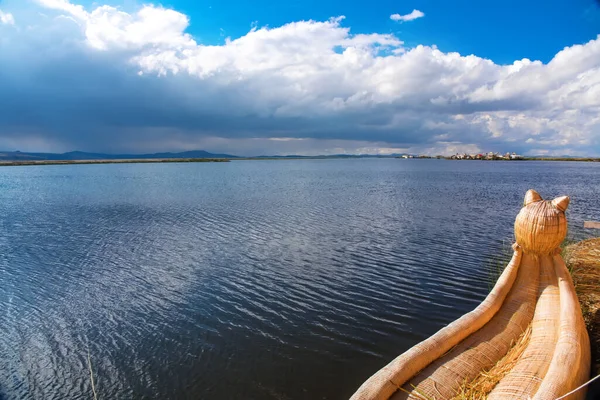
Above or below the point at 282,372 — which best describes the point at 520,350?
above

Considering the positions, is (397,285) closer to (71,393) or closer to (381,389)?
(381,389)

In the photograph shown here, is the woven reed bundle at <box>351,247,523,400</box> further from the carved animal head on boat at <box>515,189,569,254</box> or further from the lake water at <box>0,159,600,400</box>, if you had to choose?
the lake water at <box>0,159,600,400</box>

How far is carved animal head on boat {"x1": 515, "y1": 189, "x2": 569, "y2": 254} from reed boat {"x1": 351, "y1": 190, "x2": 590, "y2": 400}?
0.02 meters

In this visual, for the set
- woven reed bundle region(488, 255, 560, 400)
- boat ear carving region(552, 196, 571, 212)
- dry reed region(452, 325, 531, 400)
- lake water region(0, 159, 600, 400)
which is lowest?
lake water region(0, 159, 600, 400)

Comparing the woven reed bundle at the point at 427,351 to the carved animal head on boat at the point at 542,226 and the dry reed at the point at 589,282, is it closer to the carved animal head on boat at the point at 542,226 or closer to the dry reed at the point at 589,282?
the carved animal head on boat at the point at 542,226

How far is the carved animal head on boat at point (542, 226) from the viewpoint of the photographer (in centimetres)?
813

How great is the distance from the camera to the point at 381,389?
5.29 meters

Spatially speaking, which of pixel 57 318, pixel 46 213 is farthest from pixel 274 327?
pixel 46 213

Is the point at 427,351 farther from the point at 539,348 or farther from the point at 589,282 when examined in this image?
the point at 589,282

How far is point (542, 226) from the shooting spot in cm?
817

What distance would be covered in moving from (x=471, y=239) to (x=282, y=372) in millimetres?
16329

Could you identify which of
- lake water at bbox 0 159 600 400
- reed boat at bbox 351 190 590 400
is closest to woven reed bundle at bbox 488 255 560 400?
reed boat at bbox 351 190 590 400

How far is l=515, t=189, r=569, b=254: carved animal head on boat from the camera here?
26.7ft

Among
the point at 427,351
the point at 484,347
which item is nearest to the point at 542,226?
the point at 484,347
